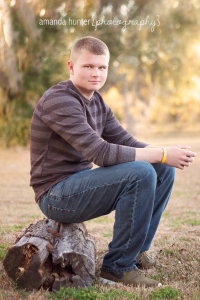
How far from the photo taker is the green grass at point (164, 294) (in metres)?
2.05

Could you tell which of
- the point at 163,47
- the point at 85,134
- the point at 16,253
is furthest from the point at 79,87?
the point at 163,47

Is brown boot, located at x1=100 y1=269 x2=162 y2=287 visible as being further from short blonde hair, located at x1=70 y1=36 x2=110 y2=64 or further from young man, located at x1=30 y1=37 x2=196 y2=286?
short blonde hair, located at x1=70 y1=36 x2=110 y2=64

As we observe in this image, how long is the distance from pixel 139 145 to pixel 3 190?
13.9 ft

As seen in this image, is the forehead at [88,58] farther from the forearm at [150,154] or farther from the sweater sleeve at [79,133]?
the forearm at [150,154]

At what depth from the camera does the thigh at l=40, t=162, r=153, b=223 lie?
2107 mm

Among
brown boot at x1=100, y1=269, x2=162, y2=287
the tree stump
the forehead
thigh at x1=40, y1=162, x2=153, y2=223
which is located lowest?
brown boot at x1=100, y1=269, x2=162, y2=287

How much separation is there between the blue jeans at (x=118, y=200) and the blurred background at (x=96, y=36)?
30.1 ft

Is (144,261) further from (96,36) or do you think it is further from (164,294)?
(96,36)

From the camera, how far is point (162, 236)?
3.35m

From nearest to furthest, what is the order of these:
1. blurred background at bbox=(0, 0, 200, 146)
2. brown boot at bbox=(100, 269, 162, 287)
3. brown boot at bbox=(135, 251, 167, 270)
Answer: brown boot at bbox=(100, 269, 162, 287), brown boot at bbox=(135, 251, 167, 270), blurred background at bbox=(0, 0, 200, 146)

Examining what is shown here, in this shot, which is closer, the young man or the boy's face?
the young man

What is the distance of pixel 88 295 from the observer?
6.55 ft

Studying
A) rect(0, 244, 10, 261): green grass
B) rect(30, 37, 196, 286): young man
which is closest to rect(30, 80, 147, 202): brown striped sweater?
rect(30, 37, 196, 286): young man

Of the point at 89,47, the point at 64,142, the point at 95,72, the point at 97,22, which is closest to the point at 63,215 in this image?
the point at 64,142
